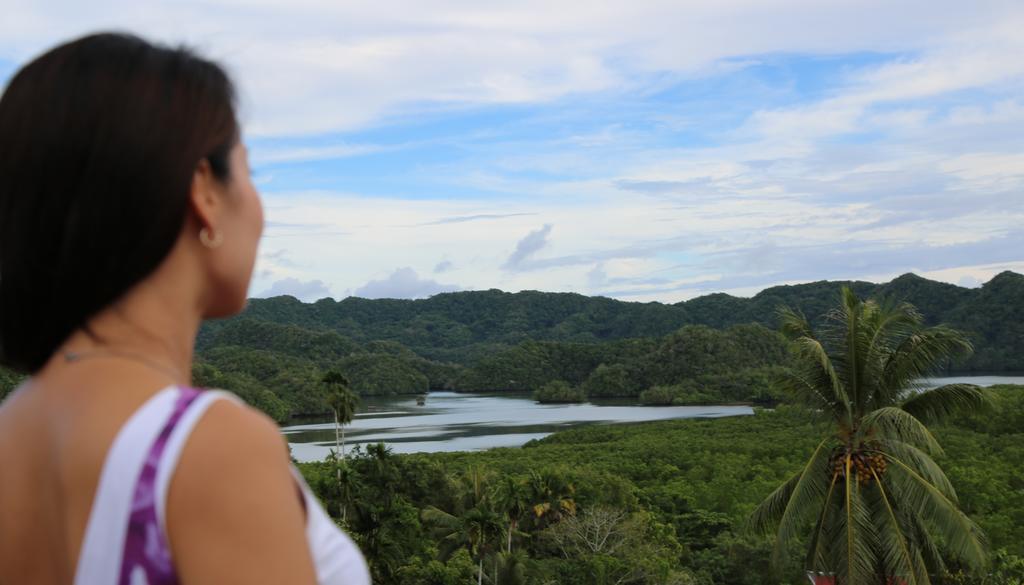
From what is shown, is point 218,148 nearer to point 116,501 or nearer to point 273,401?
point 116,501

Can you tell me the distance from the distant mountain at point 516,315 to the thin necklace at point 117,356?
403ft

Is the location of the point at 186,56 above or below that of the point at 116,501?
above

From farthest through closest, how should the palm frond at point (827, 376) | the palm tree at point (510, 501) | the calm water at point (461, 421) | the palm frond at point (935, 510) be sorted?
the calm water at point (461, 421) < the palm tree at point (510, 501) < the palm frond at point (827, 376) < the palm frond at point (935, 510)

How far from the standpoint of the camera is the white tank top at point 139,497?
26.0 inches

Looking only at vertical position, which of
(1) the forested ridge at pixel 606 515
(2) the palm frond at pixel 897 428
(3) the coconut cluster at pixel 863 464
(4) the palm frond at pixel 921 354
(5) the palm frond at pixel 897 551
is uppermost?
(4) the palm frond at pixel 921 354

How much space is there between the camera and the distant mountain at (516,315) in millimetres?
141500

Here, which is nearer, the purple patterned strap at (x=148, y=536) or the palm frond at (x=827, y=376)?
the purple patterned strap at (x=148, y=536)

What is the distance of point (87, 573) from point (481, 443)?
64.5m

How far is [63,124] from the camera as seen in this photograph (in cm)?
77

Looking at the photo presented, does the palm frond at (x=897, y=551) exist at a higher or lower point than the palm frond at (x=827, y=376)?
lower

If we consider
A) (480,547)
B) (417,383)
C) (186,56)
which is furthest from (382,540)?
(417,383)

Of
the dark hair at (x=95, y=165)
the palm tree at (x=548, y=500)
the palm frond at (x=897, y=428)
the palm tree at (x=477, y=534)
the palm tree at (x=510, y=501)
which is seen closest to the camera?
the dark hair at (x=95, y=165)

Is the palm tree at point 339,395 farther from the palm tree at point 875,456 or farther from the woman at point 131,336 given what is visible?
the woman at point 131,336

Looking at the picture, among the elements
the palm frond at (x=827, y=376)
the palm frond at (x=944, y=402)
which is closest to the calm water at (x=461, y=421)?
the palm frond at (x=827, y=376)
